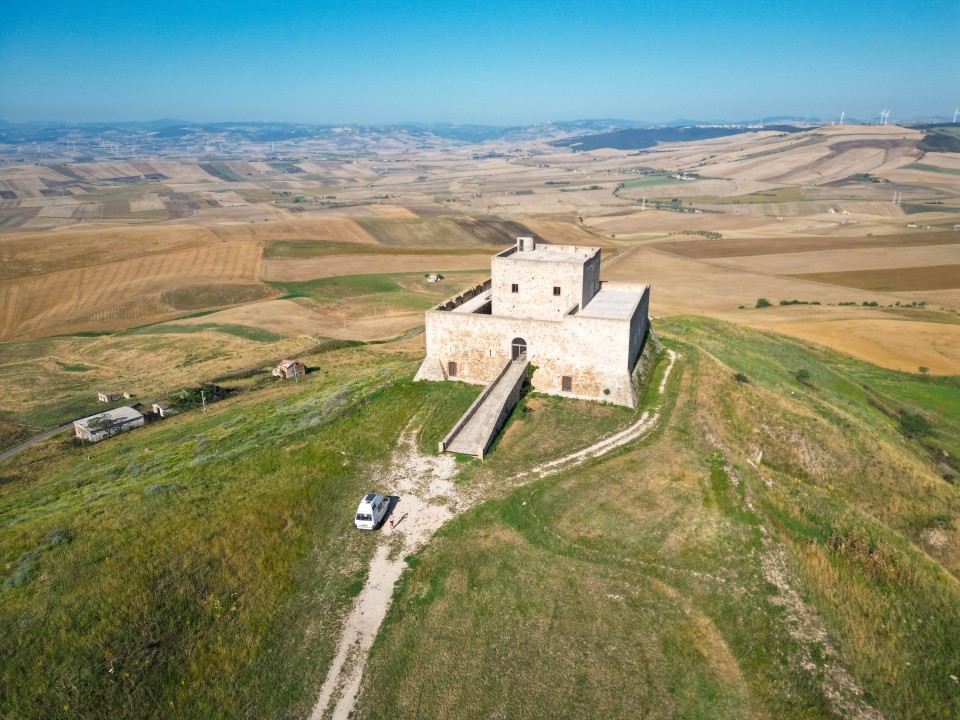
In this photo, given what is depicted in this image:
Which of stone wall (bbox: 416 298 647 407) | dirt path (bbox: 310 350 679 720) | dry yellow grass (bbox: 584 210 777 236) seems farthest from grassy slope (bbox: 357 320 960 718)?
dry yellow grass (bbox: 584 210 777 236)

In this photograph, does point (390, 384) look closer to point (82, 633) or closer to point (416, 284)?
point (82, 633)

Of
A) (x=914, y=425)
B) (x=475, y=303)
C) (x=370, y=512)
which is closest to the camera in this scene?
(x=370, y=512)

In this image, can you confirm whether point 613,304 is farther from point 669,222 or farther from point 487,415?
point 669,222

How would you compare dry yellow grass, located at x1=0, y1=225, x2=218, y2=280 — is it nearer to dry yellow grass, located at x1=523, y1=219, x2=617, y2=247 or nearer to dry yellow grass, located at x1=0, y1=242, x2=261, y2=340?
dry yellow grass, located at x1=0, y1=242, x2=261, y2=340

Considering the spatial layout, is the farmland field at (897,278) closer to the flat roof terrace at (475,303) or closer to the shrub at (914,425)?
the shrub at (914,425)

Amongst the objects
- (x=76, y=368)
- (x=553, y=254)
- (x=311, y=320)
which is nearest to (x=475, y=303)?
(x=553, y=254)
